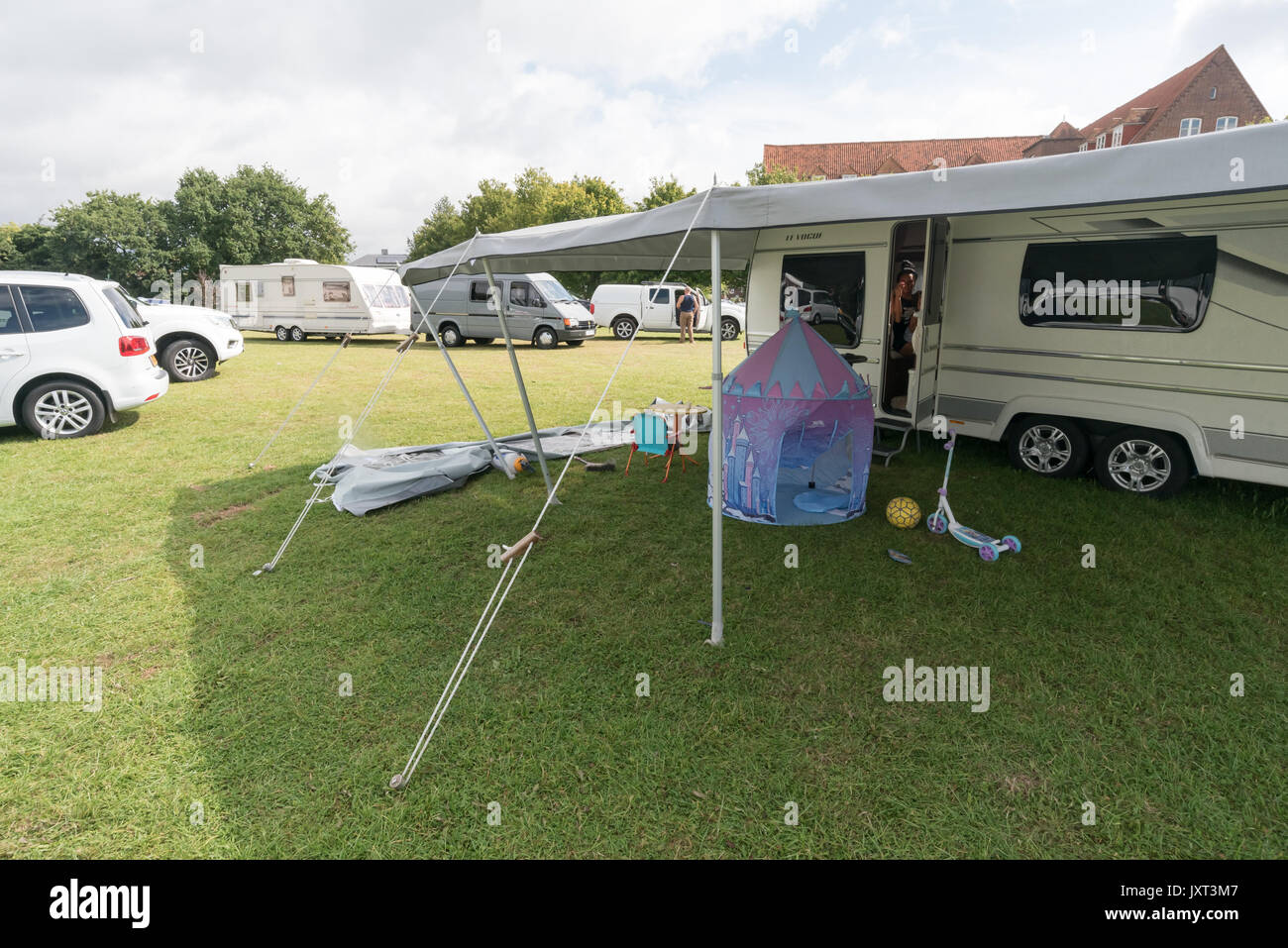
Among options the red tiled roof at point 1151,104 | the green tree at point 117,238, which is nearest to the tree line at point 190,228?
the green tree at point 117,238

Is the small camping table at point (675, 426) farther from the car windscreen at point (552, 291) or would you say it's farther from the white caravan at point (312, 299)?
the white caravan at point (312, 299)

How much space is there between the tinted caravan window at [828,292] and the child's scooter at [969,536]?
2.86m

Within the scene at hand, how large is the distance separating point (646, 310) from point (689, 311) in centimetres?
156

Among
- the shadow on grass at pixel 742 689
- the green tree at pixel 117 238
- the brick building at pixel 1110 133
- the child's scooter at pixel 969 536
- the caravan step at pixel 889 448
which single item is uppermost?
the brick building at pixel 1110 133

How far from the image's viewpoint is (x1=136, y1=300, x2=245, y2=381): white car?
11625 mm

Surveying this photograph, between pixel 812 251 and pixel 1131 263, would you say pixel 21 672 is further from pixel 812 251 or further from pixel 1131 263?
pixel 1131 263

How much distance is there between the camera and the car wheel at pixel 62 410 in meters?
7.38

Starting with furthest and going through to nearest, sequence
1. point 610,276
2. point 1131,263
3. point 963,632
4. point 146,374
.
Result: point 610,276 → point 146,374 → point 1131,263 → point 963,632

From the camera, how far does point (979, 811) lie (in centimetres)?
245

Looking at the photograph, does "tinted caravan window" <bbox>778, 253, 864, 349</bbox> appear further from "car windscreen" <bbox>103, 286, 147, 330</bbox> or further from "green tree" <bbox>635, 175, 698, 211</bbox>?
"green tree" <bbox>635, 175, 698, 211</bbox>

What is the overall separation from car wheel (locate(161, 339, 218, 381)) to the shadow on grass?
335 inches

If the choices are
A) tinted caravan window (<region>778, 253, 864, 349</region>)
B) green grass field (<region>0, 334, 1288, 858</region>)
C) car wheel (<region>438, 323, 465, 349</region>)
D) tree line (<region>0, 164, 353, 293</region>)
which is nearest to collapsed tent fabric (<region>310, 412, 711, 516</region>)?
green grass field (<region>0, 334, 1288, 858</region>)
